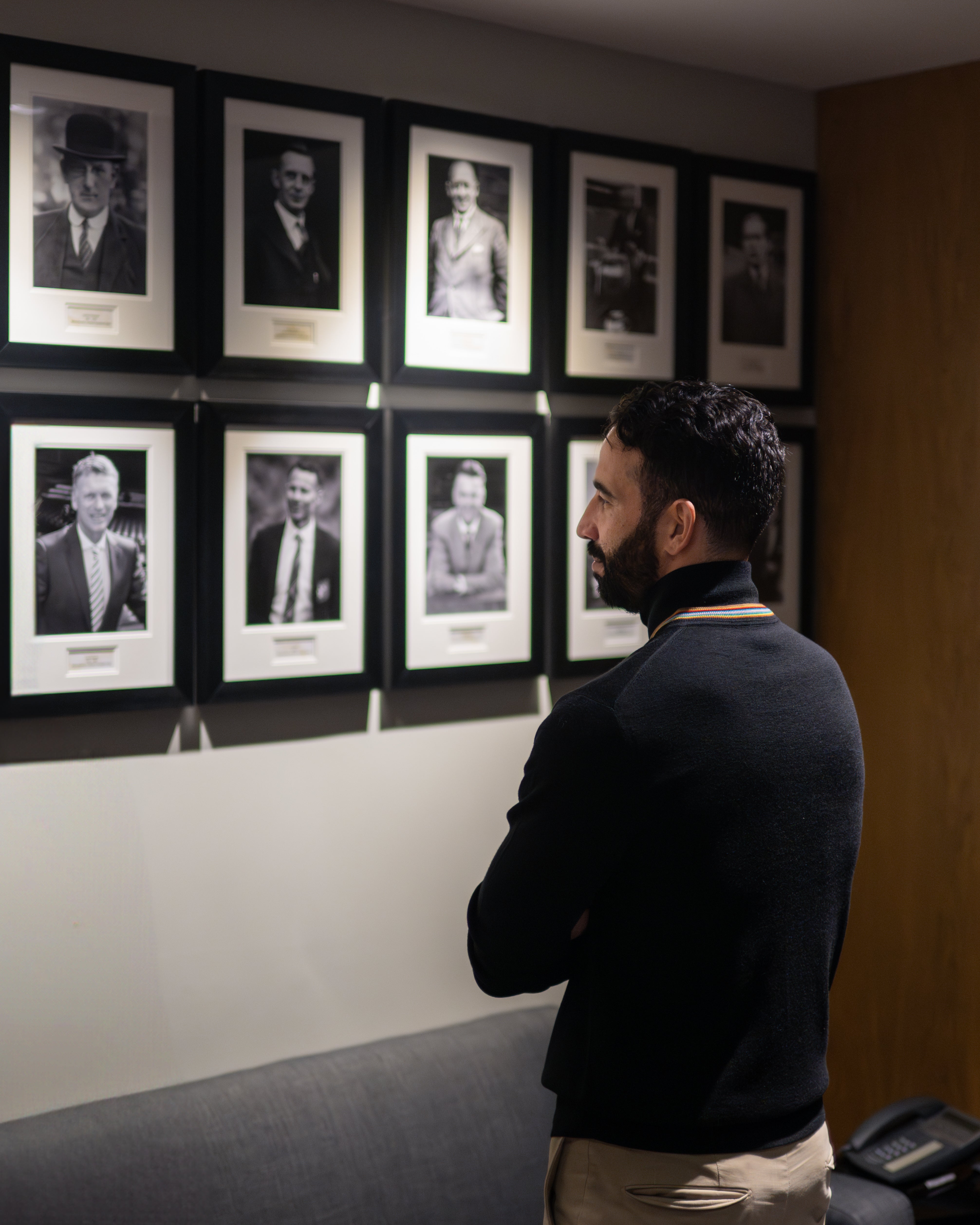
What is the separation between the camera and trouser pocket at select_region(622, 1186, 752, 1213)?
1388 millimetres

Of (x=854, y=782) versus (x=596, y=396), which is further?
(x=596, y=396)

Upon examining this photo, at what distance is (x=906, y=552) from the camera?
2797 mm

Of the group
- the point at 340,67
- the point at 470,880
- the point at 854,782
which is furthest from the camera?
the point at 470,880

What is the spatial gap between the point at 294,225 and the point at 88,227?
0.37 m

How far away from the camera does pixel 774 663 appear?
1.40 metres

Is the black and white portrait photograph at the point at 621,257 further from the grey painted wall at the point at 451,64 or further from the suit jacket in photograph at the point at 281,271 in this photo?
the suit jacket in photograph at the point at 281,271

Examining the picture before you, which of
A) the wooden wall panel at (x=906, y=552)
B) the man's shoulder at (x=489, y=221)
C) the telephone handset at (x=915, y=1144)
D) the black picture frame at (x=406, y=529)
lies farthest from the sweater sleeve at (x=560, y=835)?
the wooden wall panel at (x=906, y=552)

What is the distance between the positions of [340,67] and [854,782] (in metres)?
1.62

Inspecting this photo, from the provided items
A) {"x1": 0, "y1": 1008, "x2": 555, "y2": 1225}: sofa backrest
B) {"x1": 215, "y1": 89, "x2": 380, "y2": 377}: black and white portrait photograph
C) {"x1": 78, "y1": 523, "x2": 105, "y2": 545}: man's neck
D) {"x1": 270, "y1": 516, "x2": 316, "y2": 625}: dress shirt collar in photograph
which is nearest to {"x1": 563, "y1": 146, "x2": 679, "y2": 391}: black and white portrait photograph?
{"x1": 215, "y1": 89, "x2": 380, "y2": 377}: black and white portrait photograph

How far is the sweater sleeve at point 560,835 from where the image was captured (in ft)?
4.25

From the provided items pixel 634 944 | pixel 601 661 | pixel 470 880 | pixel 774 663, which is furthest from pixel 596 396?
pixel 634 944

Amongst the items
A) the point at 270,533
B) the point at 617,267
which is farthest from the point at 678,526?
the point at 617,267

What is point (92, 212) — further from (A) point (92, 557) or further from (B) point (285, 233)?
(A) point (92, 557)

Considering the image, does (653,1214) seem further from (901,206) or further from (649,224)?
(901,206)
